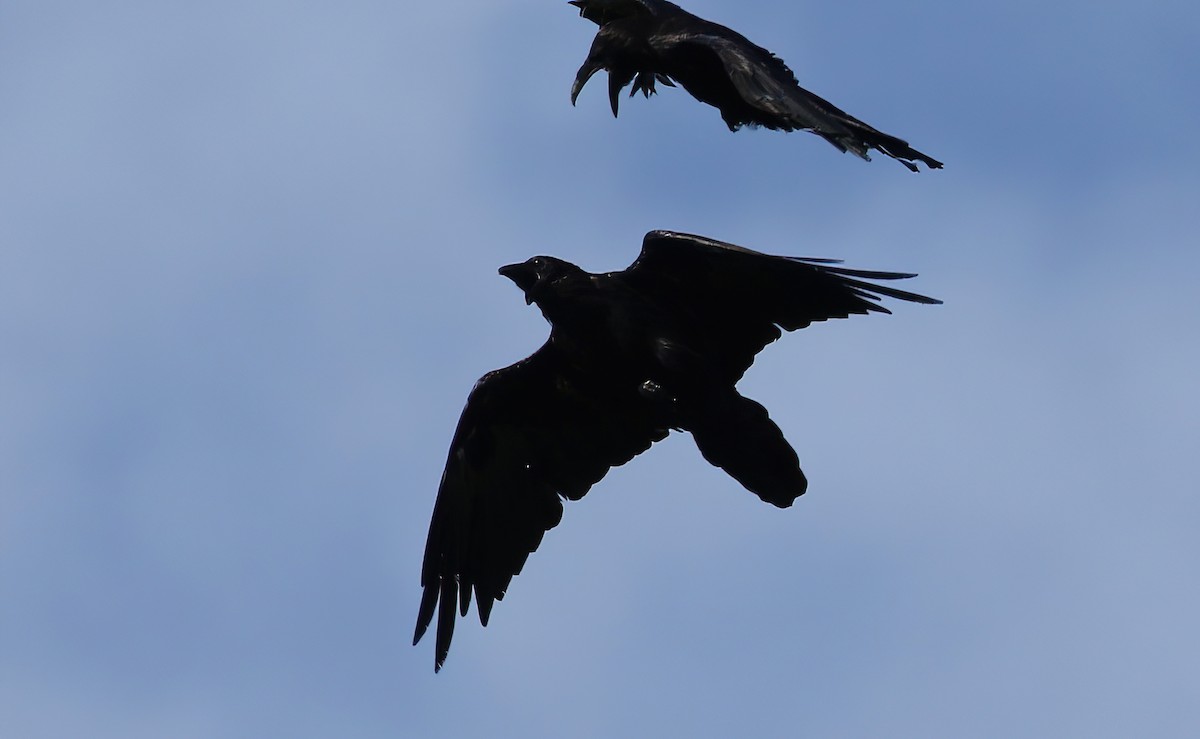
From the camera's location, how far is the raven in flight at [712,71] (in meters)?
9.89

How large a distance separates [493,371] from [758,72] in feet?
8.65

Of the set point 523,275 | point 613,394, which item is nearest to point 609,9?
point 523,275

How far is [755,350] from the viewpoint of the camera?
35.4 feet

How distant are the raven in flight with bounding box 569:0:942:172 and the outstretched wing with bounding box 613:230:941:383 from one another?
2.46ft

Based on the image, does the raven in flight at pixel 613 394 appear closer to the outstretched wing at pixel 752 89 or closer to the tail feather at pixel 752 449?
the tail feather at pixel 752 449

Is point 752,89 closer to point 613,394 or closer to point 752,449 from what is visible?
point 752,449

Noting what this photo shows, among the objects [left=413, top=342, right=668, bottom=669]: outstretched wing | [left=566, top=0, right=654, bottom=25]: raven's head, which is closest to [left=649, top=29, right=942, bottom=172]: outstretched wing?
[left=566, top=0, right=654, bottom=25]: raven's head

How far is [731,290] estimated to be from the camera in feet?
35.4

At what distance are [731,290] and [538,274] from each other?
42.5 inches

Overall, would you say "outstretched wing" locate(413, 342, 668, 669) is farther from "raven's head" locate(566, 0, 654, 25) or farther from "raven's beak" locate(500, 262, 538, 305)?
"raven's head" locate(566, 0, 654, 25)

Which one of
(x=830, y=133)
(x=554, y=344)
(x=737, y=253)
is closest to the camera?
(x=830, y=133)

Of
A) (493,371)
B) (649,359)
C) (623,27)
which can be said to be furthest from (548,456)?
(623,27)

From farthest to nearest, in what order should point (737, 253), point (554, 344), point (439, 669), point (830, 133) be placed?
point (439, 669)
point (554, 344)
point (737, 253)
point (830, 133)

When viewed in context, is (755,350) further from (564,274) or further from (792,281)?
(564,274)
